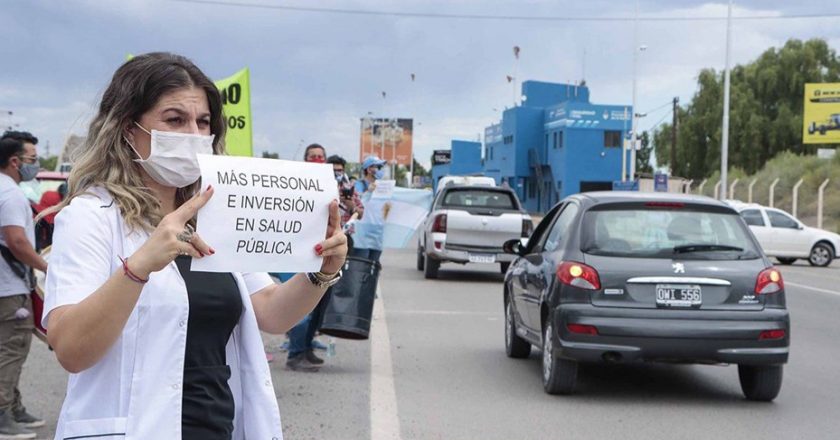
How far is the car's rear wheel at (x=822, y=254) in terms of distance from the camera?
1126 inches

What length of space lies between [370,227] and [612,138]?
57.7 m

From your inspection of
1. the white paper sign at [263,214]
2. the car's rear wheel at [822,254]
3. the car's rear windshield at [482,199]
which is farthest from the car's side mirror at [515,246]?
the car's rear wheel at [822,254]

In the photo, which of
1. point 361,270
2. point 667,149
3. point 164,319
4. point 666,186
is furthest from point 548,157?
point 164,319

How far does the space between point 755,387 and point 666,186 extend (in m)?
39.3

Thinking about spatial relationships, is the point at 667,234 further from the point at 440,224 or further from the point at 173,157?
the point at 440,224

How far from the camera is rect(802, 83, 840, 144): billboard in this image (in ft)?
198

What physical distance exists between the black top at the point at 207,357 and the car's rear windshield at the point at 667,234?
5.67m

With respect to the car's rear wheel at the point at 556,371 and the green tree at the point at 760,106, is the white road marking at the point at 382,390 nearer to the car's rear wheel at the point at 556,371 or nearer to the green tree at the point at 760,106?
the car's rear wheel at the point at 556,371

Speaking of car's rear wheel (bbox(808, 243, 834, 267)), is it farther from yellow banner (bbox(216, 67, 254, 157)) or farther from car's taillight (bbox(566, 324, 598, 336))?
car's taillight (bbox(566, 324, 598, 336))

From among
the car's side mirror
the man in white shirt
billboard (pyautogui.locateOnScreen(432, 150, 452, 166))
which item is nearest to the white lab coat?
the man in white shirt

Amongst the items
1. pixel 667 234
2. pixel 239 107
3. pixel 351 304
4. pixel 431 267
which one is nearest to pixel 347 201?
pixel 351 304

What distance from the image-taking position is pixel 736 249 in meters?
8.26

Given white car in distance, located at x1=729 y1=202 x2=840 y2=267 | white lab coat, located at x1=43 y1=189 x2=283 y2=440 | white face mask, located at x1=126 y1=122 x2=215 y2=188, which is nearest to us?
white lab coat, located at x1=43 y1=189 x2=283 y2=440

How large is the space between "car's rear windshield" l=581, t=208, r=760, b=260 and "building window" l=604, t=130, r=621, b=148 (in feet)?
199
